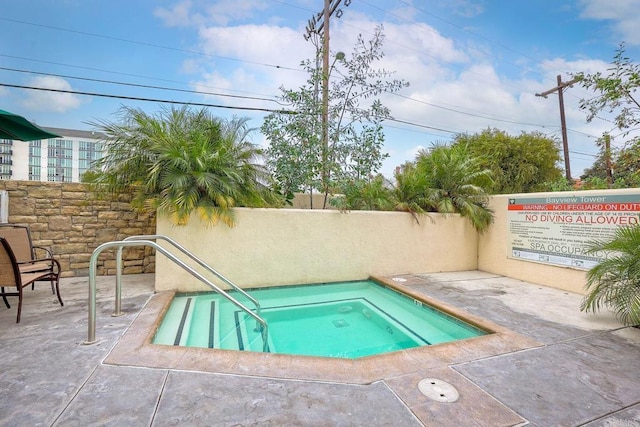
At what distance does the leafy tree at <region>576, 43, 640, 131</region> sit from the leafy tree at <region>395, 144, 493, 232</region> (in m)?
2.45

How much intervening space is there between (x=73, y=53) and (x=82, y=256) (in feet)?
29.9

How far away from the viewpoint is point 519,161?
1380 cm

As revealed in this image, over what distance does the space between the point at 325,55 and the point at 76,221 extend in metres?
7.34

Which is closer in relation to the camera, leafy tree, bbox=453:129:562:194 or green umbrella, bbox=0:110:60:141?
green umbrella, bbox=0:110:60:141

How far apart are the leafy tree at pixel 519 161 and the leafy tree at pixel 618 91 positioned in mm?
6763

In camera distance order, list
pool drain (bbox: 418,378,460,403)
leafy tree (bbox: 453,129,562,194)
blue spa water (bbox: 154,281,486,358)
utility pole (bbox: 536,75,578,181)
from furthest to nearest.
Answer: utility pole (bbox: 536,75,578,181), leafy tree (bbox: 453,129,562,194), blue spa water (bbox: 154,281,486,358), pool drain (bbox: 418,378,460,403)

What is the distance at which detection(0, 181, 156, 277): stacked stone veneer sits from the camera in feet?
17.8

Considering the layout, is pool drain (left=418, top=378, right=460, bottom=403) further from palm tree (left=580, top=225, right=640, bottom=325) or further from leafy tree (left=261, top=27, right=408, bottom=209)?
leafy tree (left=261, top=27, right=408, bottom=209)

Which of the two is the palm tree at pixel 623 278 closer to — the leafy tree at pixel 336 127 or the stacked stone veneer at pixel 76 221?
the leafy tree at pixel 336 127

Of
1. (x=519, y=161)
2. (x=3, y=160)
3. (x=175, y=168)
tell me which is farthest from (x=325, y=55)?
(x=3, y=160)

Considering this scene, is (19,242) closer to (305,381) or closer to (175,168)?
(175,168)

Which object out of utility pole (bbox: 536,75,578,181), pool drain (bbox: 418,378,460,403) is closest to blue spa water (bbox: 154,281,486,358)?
pool drain (bbox: 418,378,460,403)

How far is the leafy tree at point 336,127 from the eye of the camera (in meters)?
6.99

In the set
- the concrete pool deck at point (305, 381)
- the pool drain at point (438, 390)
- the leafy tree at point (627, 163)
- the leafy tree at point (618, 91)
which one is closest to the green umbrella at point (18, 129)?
the concrete pool deck at point (305, 381)
